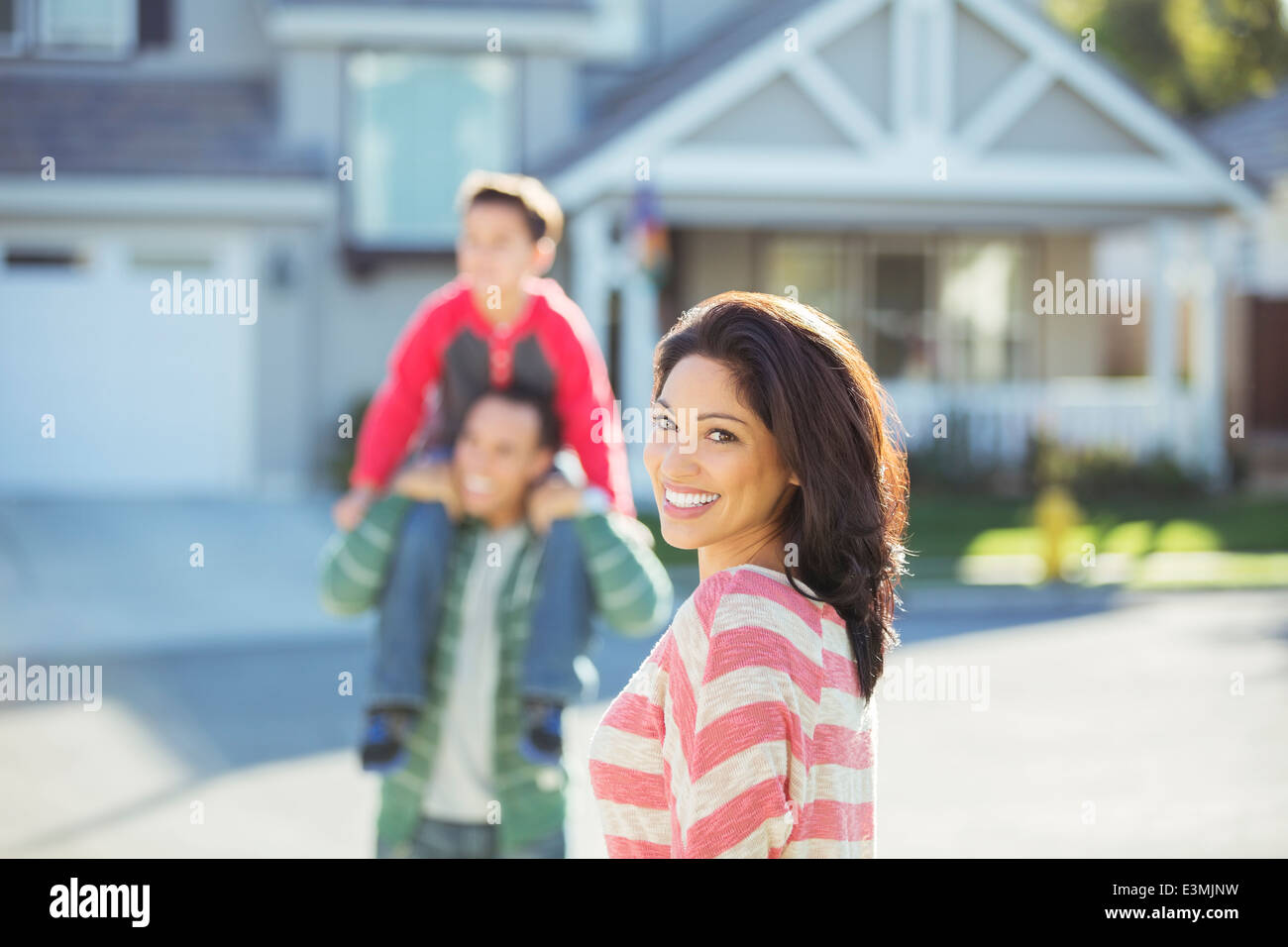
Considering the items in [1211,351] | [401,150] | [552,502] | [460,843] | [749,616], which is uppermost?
[401,150]

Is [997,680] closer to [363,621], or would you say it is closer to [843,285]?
[363,621]

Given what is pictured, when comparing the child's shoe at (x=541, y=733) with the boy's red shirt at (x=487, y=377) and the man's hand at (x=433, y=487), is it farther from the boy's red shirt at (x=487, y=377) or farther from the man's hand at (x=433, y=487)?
the boy's red shirt at (x=487, y=377)

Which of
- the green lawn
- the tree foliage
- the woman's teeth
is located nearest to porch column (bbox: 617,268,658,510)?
the green lawn

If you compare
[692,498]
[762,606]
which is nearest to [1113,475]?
[692,498]

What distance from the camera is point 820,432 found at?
2.10 meters

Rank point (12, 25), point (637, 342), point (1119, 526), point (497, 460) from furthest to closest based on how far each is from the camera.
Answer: point (12, 25) < point (637, 342) < point (1119, 526) < point (497, 460)

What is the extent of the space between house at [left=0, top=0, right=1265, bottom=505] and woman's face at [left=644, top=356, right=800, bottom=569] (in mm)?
15250

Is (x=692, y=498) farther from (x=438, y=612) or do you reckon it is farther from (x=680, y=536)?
(x=438, y=612)

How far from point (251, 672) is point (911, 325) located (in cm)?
1290

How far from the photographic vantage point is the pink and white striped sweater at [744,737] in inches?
76.5

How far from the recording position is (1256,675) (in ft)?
31.3

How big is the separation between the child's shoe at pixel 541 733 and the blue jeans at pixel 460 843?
21 centimetres

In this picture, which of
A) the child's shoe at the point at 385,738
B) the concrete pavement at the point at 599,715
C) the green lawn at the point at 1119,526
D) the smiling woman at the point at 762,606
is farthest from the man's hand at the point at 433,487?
the green lawn at the point at 1119,526

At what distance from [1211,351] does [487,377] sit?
1674 centimetres
